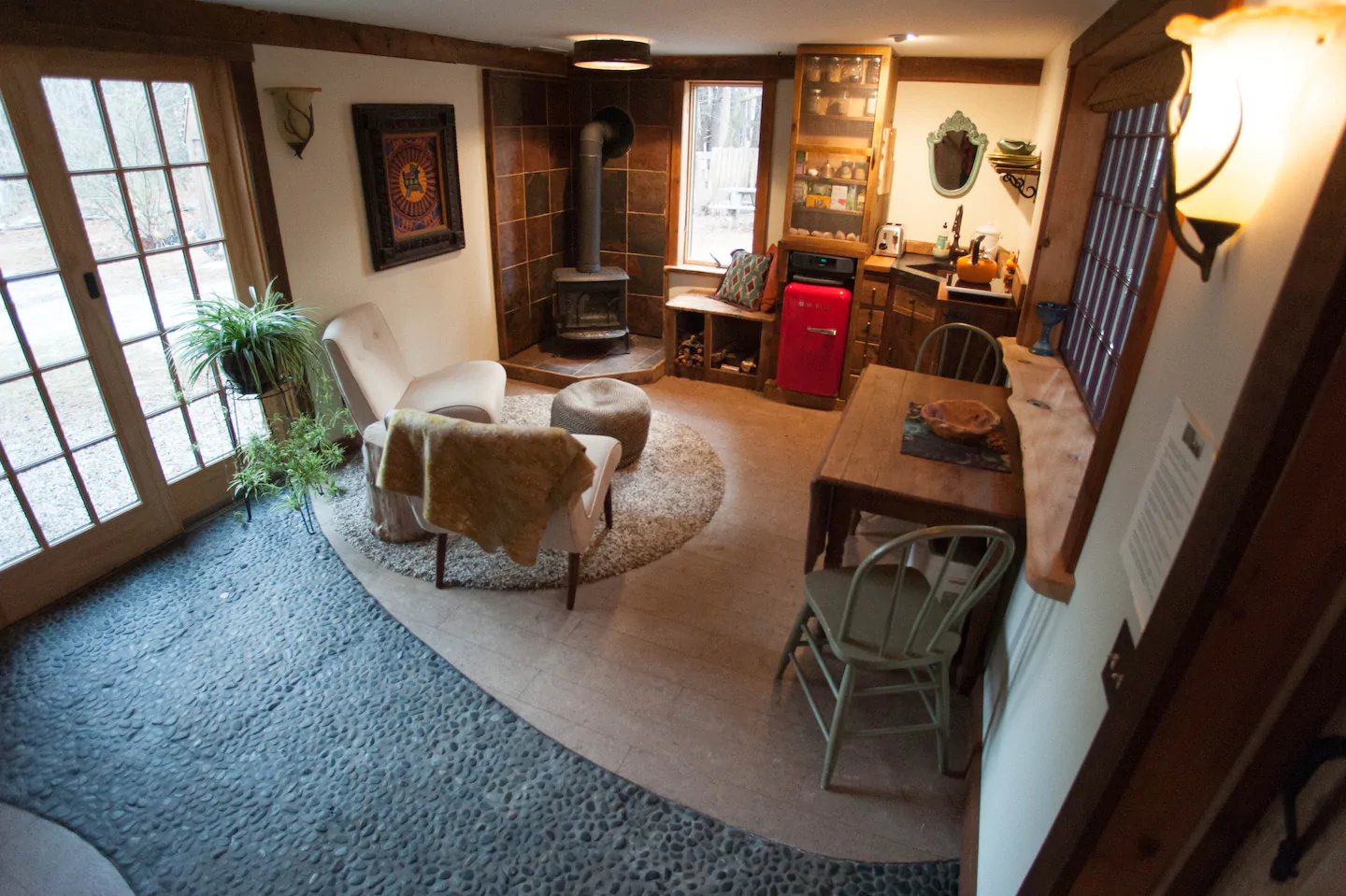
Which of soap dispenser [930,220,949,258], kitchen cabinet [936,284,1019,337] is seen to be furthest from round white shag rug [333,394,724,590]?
soap dispenser [930,220,949,258]

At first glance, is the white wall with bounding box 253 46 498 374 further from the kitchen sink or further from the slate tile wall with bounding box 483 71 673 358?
the kitchen sink

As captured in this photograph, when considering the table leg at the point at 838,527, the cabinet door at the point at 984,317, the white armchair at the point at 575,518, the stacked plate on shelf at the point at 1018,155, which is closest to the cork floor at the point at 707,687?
the white armchair at the point at 575,518

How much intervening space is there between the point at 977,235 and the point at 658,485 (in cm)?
228

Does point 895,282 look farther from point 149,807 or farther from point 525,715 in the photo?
point 149,807

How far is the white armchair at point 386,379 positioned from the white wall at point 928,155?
9.38ft

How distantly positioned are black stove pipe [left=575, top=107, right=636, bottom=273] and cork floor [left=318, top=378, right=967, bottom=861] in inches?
103

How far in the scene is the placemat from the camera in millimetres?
2348

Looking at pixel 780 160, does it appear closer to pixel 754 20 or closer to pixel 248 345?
pixel 754 20

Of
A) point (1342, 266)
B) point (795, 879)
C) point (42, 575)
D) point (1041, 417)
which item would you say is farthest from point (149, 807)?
point (1041, 417)

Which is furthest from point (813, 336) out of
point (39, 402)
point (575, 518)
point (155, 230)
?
point (39, 402)

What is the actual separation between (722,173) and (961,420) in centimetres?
329

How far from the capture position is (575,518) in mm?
2605

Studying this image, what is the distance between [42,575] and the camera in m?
2.70

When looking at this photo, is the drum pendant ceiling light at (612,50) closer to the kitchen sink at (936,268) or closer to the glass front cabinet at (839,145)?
the glass front cabinet at (839,145)
